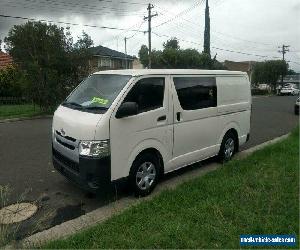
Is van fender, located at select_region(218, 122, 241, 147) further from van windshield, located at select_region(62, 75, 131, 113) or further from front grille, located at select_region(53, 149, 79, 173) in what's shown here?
front grille, located at select_region(53, 149, 79, 173)

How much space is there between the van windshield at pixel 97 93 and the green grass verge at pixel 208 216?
1.56m

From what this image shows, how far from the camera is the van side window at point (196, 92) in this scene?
572cm

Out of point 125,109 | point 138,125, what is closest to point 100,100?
point 125,109

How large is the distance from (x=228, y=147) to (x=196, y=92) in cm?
176

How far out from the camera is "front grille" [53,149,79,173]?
4.77 metres

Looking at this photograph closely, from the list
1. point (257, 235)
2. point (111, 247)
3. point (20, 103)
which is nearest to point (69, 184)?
point (111, 247)

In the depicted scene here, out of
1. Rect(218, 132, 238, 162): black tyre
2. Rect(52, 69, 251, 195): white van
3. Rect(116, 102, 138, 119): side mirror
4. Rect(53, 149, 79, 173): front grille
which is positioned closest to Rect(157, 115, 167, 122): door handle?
Rect(52, 69, 251, 195): white van

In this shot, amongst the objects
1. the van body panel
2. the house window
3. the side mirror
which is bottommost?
the van body panel

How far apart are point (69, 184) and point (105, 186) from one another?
1.44 m

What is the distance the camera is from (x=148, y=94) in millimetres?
5207

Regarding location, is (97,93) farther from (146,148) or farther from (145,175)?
(145,175)

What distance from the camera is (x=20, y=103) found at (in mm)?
26156

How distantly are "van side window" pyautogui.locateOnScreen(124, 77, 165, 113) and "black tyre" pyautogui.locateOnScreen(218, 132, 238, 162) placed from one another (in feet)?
7.29

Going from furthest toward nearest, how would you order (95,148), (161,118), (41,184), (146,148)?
Result: (41,184)
(161,118)
(146,148)
(95,148)
